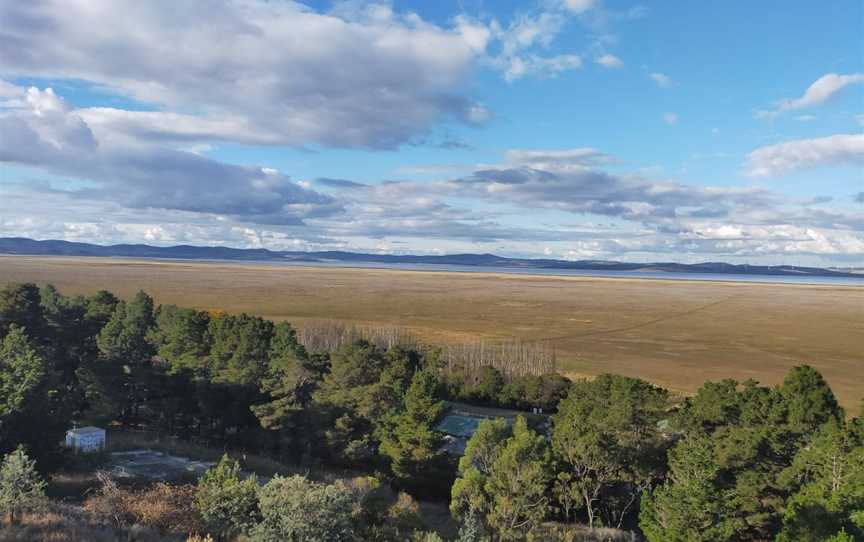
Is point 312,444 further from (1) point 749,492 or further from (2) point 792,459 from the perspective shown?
(2) point 792,459

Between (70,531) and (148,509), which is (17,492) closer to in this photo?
(70,531)

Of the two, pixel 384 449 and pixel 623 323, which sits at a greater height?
pixel 623 323

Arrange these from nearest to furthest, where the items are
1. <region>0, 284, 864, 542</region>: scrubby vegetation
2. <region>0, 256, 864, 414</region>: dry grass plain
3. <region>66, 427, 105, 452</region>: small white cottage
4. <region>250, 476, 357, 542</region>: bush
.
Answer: <region>250, 476, 357, 542</region>: bush < <region>0, 284, 864, 542</region>: scrubby vegetation < <region>66, 427, 105, 452</region>: small white cottage < <region>0, 256, 864, 414</region>: dry grass plain

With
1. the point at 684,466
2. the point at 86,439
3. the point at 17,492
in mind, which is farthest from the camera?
the point at 86,439

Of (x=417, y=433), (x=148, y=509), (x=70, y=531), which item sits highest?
(x=70, y=531)

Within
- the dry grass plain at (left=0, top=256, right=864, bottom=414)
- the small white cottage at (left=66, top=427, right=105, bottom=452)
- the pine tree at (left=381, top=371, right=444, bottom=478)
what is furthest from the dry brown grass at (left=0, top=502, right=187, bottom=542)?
the dry grass plain at (left=0, top=256, right=864, bottom=414)

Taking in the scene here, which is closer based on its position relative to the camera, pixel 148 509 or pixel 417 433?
pixel 148 509

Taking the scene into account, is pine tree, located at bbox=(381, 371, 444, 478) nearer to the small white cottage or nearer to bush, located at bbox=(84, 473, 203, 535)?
bush, located at bbox=(84, 473, 203, 535)

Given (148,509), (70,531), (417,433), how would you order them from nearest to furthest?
1. (70,531)
2. (148,509)
3. (417,433)

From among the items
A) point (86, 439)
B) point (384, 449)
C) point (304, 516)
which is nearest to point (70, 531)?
point (304, 516)
